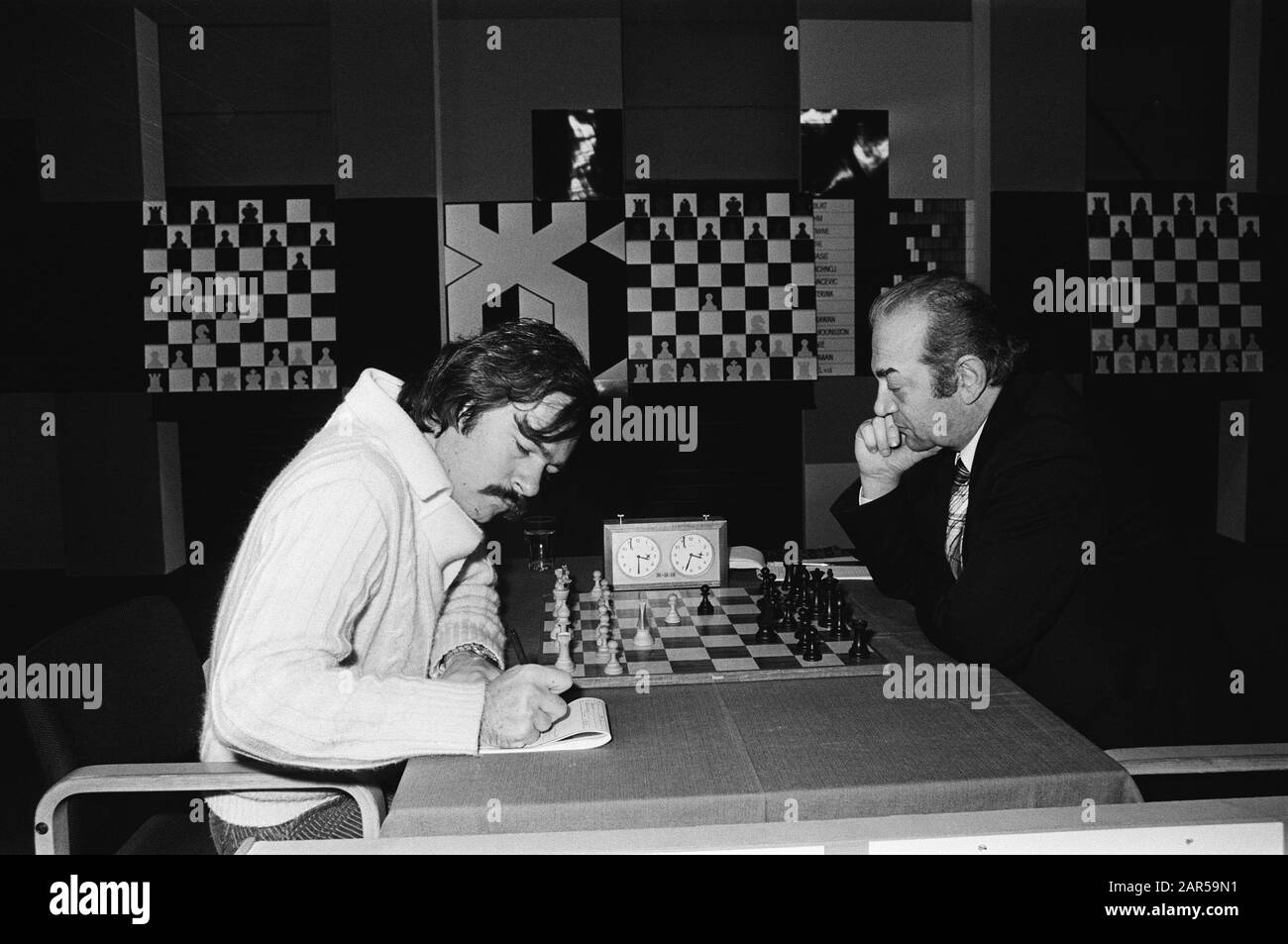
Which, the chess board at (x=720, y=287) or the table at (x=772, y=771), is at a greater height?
the chess board at (x=720, y=287)

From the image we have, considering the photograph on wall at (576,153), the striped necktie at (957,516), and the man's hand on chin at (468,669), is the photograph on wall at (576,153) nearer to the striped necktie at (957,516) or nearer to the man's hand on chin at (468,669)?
the striped necktie at (957,516)

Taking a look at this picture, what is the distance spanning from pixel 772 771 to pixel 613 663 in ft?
1.72

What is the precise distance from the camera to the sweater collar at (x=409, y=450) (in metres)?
1.56

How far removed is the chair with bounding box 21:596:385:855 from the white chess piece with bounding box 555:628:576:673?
1.41 feet

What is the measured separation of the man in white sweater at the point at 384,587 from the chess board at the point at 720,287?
132 inches

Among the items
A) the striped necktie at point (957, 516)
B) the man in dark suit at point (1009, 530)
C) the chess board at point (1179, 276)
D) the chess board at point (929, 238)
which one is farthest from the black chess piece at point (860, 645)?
the chess board at point (1179, 276)

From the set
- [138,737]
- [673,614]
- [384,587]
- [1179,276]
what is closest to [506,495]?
[384,587]

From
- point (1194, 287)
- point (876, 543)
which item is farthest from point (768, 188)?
point (876, 543)

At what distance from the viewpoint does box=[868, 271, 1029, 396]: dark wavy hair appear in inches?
79.3

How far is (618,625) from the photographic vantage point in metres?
2.11

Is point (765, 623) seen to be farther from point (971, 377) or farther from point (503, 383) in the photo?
point (503, 383)

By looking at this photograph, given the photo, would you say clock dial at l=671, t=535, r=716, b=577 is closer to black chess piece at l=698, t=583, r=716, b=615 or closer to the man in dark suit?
black chess piece at l=698, t=583, r=716, b=615

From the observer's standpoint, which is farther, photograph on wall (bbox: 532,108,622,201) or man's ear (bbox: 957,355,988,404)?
photograph on wall (bbox: 532,108,622,201)

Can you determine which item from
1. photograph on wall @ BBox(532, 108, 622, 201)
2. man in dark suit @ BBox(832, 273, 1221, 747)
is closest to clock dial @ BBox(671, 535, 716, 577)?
man in dark suit @ BBox(832, 273, 1221, 747)
